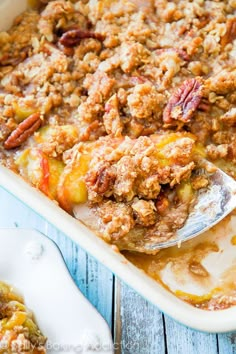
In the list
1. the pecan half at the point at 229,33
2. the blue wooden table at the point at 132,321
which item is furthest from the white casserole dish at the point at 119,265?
the pecan half at the point at 229,33

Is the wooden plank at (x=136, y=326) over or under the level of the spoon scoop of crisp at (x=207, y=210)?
under

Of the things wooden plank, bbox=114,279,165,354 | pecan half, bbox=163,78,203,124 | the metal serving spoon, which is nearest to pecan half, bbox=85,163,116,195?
the metal serving spoon

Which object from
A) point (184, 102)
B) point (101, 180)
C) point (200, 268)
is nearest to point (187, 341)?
point (200, 268)

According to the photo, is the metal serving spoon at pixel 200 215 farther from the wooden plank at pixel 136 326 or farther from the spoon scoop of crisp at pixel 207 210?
the wooden plank at pixel 136 326

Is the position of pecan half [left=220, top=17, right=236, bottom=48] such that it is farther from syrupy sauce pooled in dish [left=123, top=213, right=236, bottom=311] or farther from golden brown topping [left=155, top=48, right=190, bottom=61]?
syrupy sauce pooled in dish [left=123, top=213, right=236, bottom=311]

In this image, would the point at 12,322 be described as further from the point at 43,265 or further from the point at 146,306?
the point at 146,306

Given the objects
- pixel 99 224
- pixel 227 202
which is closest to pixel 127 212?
pixel 99 224
